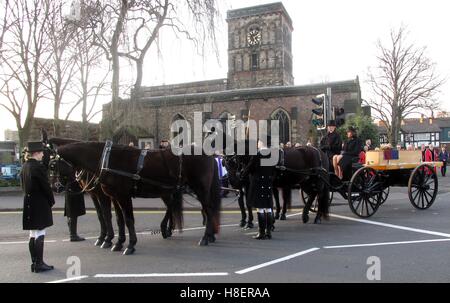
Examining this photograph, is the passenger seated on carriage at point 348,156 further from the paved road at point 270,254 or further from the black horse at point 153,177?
the black horse at point 153,177

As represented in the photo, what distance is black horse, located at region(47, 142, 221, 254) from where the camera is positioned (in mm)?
6957

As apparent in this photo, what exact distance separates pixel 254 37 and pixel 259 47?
74.5 inches

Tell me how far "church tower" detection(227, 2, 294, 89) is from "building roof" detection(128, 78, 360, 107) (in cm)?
2398

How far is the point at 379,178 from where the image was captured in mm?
10453

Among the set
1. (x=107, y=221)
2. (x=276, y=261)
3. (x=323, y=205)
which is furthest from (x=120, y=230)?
(x=323, y=205)

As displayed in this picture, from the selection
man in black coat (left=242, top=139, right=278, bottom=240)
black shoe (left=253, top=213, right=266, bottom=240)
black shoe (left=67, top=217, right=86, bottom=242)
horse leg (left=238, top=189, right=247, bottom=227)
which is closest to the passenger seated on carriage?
horse leg (left=238, top=189, right=247, bottom=227)

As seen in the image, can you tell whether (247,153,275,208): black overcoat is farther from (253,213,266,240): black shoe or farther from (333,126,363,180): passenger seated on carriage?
(333,126,363,180): passenger seated on carriage

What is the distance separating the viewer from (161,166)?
7379mm

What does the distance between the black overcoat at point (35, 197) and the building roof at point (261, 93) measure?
28.2 metres

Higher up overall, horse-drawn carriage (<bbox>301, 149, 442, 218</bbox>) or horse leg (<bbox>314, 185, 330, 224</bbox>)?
horse-drawn carriage (<bbox>301, 149, 442, 218</bbox>)

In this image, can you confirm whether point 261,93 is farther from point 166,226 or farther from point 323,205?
point 166,226

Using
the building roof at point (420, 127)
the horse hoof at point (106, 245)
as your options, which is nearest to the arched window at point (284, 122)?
the horse hoof at point (106, 245)

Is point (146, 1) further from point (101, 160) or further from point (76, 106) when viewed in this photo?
point (101, 160)

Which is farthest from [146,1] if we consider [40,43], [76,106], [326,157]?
[326,157]
